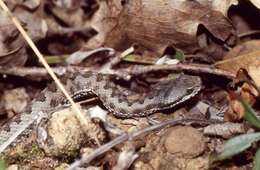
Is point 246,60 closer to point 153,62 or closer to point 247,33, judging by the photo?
point 247,33

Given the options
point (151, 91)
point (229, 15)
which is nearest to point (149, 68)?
point (151, 91)

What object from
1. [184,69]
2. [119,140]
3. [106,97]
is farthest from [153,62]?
[119,140]

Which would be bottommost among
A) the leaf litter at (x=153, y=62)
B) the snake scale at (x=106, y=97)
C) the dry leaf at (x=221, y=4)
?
the snake scale at (x=106, y=97)

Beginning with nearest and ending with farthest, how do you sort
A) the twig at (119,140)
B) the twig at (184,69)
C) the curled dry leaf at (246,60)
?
the twig at (119,140) < the curled dry leaf at (246,60) < the twig at (184,69)

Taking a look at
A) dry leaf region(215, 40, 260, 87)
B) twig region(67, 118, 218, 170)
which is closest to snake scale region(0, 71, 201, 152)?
dry leaf region(215, 40, 260, 87)

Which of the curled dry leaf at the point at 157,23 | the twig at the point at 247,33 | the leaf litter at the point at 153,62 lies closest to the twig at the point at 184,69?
the leaf litter at the point at 153,62

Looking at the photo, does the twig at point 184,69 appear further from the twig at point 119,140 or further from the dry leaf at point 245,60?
the twig at point 119,140

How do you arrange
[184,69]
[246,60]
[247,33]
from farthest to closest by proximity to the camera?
[247,33] < [184,69] < [246,60]
